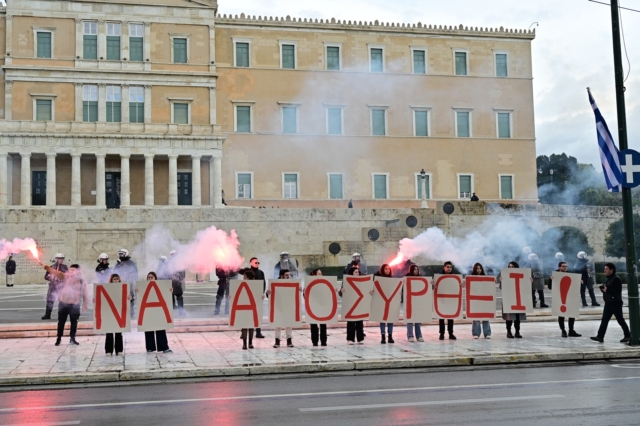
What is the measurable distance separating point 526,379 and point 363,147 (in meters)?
45.4

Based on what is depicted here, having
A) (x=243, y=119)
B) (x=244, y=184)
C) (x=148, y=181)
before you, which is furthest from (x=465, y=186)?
(x=148, y=181)

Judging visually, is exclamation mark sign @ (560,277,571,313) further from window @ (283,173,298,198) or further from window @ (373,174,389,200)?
window @ (373,174,389,200)

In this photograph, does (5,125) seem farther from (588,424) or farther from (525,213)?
(588,424)

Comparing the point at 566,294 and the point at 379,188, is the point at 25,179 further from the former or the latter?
the point at 566,294

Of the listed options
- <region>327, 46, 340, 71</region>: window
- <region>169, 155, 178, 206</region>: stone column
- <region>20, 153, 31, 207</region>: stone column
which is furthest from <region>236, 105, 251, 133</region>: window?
<region>20, 153, 31, 207</region>: stone column

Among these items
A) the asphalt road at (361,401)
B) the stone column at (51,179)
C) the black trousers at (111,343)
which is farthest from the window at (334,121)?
the asphalt road at (361,401)

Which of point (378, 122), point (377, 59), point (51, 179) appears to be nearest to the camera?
point (51, 179)

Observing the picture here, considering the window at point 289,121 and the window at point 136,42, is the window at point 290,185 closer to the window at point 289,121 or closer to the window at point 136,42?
the window at point 289,121

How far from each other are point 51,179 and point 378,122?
2389 cm

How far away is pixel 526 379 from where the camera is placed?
466 inches

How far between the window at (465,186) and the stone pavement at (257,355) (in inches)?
1619

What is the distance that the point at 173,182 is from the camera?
5041cm

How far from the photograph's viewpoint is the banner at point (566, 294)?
55.4ft

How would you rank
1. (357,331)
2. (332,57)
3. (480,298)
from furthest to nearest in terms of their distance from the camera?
(332,57) < (480,298) < (357,331)
